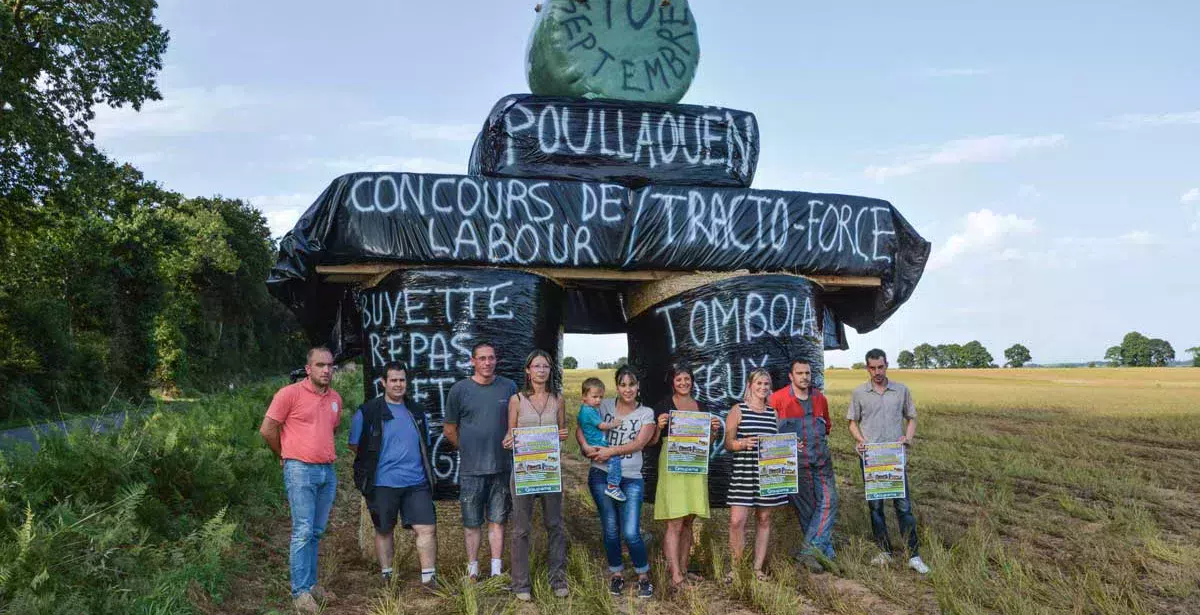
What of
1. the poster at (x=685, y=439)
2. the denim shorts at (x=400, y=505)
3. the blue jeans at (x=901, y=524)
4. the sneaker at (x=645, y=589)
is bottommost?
the sneaker at (x=645, y=589)

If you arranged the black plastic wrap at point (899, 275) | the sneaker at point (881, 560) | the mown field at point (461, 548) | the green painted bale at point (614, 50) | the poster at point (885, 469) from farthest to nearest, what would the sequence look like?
the black plastic wrap at point (899, 275) → the green painted bale at point (614, 50) → the poster at point (885, 469) → the sneaker at point (881, 560) → the mown field at point (461, 548)

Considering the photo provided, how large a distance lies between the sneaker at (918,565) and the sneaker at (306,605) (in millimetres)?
4110

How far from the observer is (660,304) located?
755 cm

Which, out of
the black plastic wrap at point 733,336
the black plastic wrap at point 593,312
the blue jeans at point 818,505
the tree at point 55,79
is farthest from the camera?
the tree at point 55,79

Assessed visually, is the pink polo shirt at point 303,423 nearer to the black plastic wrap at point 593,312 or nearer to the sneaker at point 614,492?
the sneaker at point 614,492

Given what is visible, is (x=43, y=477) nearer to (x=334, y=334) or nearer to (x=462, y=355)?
(x=334, y=334)

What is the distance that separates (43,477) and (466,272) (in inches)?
138

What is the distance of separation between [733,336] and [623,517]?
6.24 ft

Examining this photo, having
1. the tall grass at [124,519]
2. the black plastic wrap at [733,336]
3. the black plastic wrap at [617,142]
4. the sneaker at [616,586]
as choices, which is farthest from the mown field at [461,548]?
the black plastic wrap at [617,142]

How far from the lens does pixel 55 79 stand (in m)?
17.5

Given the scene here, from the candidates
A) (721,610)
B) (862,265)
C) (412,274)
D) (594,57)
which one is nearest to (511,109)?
(594,57)

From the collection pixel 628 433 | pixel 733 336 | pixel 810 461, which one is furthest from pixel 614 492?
pixel 733 336

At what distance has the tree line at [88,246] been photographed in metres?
17.0

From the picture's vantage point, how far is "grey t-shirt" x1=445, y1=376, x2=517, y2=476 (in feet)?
19.5
